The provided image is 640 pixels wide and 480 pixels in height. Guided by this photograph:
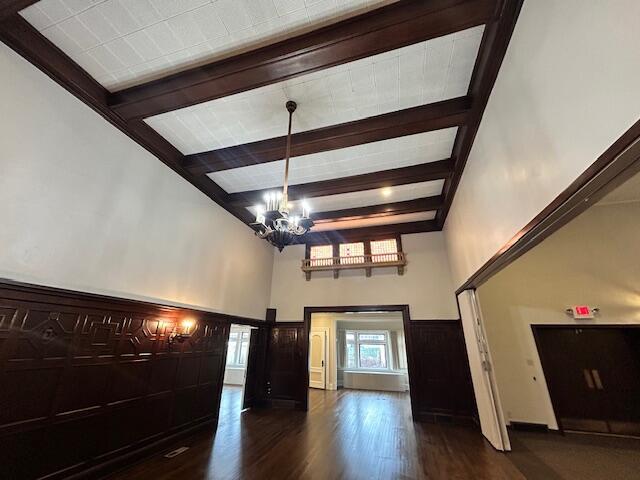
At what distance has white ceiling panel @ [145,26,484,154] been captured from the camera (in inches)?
103

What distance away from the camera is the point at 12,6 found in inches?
83.1

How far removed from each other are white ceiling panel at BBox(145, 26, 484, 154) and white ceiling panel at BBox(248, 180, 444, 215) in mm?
1759

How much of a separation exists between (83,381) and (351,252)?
17.0ft

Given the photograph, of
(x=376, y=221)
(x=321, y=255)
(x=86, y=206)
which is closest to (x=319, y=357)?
(x=321, y=255)

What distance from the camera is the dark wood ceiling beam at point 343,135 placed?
Result: 313cm

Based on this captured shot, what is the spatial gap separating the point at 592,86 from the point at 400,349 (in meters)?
10.8

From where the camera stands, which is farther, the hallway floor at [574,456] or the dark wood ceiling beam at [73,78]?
the hallway floor at [574,456]

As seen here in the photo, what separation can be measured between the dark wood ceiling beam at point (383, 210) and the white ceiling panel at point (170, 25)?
12.1ft

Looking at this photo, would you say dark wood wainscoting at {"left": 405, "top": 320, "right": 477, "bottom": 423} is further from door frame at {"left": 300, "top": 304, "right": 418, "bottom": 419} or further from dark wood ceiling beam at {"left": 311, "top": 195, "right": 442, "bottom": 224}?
dark wood ceiling beam at {"left": 311, "top": 195, "right": 442, "bottom": 224}

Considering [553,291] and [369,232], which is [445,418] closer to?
[553,291]

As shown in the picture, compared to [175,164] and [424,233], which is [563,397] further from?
[175,164]

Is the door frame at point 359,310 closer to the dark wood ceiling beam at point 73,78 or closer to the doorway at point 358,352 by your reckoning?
the doorway at point 358,352

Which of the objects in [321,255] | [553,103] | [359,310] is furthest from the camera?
[321,255]

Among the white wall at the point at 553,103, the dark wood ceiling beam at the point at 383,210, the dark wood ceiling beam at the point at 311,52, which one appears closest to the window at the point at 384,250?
the dark wood ceiling beam at the point at 383,210
